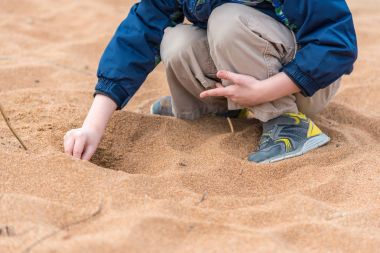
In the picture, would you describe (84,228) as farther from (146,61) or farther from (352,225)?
(146,61)

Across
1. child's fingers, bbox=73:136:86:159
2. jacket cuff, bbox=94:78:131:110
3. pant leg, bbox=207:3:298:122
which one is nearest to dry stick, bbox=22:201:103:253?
child's fingers, bbox=73:136:86:159

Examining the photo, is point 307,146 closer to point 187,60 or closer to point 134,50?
point 187,60

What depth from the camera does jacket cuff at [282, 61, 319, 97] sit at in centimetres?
193

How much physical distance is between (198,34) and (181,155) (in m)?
0.46

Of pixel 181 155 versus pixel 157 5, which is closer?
pixel 181 155

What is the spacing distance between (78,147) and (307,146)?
28.4 inches

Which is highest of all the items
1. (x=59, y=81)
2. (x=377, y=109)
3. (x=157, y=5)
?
(x=157, y=5)

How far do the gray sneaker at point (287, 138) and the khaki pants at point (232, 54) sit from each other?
1.4 inches

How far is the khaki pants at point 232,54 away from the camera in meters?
1.99

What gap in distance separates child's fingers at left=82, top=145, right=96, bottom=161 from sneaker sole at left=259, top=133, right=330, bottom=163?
0.53m

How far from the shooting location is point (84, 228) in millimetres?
1421

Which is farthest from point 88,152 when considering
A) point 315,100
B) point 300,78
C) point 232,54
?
point 315,100

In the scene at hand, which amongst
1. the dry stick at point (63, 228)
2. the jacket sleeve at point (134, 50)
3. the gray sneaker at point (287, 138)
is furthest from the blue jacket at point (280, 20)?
the dry stick at point (63, 228)

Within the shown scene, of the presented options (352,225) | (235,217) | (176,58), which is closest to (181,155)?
(176,58)
